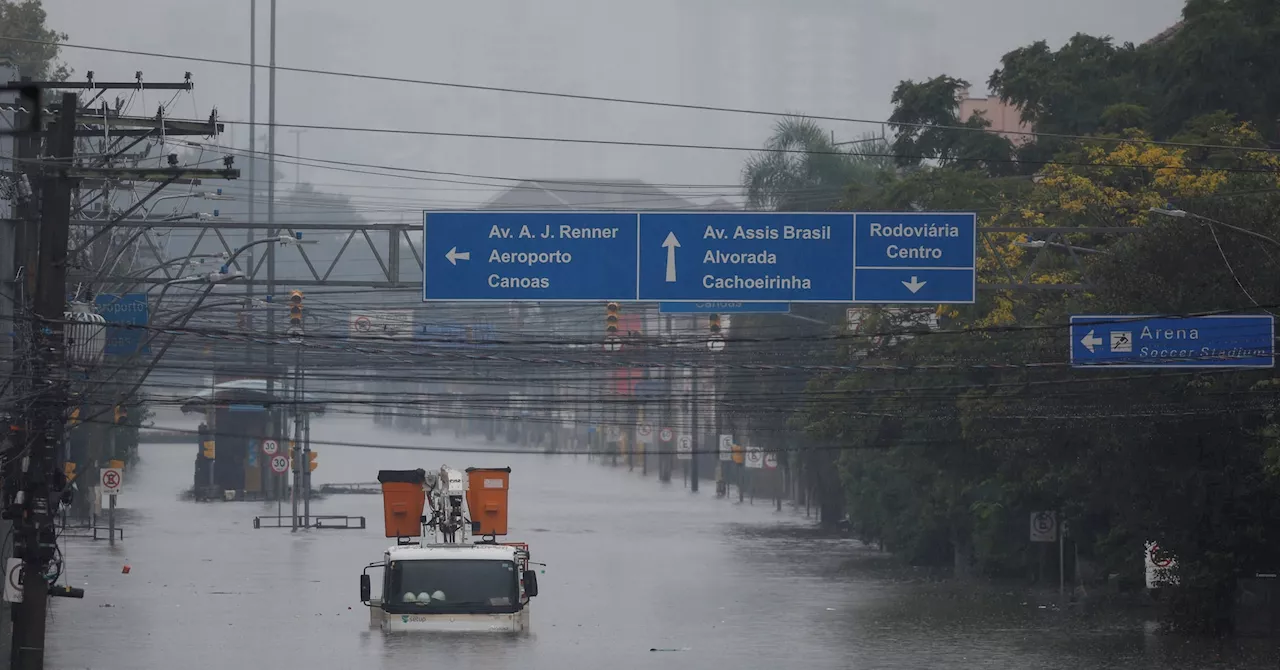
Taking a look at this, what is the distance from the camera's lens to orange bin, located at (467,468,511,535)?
3238 centimetres

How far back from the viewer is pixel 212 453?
99125 millimetres

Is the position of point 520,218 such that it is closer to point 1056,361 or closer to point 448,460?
point 1056,361

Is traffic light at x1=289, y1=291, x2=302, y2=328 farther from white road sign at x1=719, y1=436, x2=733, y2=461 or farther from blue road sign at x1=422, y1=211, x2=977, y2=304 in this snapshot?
white road sign at x1=719, y1=436, x2=733, y2=461

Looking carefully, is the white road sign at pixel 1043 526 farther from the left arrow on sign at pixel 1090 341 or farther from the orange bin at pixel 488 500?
the orange bin at pixel 488 500

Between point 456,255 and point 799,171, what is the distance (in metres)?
50.8

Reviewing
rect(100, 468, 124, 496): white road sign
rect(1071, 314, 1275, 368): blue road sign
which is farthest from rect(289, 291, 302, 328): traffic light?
rect(1071, 314, 1275, 368): blue road sign

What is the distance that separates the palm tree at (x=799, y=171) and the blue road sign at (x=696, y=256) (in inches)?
1833

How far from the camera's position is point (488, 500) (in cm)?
3272

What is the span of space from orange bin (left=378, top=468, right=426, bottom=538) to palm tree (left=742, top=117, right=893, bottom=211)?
4728cm

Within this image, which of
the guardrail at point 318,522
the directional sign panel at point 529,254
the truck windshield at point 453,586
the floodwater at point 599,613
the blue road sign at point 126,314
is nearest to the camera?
the truck windshield at point 453,586

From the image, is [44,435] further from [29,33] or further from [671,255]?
[29,33]

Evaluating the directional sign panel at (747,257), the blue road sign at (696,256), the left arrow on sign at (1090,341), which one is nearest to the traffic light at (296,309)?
the blue road sign at (696,256)

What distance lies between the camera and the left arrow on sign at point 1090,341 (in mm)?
32688

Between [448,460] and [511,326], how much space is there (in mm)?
57970
